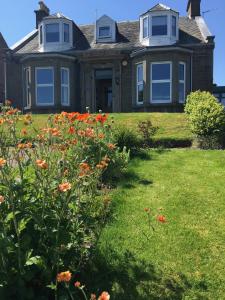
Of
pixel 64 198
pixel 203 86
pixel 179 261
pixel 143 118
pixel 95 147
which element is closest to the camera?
pixel 64 198

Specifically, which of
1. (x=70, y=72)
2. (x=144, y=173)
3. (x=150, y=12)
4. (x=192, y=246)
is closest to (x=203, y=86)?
(x=150, y=12)

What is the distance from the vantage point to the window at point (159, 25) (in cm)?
2311

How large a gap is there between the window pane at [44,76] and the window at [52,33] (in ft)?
6.16

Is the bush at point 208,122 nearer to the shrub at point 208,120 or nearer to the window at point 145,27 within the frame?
the shrub at point 208,120

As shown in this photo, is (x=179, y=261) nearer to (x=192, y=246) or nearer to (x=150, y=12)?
(x=192, y=246)

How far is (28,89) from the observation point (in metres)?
24.4

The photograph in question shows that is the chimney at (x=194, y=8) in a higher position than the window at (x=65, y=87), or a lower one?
higher

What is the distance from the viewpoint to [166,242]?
215 inches

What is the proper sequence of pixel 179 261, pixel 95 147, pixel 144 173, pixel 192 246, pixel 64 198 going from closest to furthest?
pixel 64 198, pixel 179 261, pixel 192 246, pixel 95 147, pixel 144 173

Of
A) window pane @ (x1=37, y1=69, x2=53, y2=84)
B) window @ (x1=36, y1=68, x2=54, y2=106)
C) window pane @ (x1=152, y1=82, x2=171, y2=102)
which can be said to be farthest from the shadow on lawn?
window pane @ (x1=37, y1=69, x2=53, y2=84)

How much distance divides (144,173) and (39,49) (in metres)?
17.6

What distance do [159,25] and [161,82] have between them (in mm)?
3162

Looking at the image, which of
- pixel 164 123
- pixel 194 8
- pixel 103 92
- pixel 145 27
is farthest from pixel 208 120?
pixel 194 8

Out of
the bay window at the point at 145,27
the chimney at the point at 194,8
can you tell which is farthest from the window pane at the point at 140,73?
the chimney at the point at 194,8
